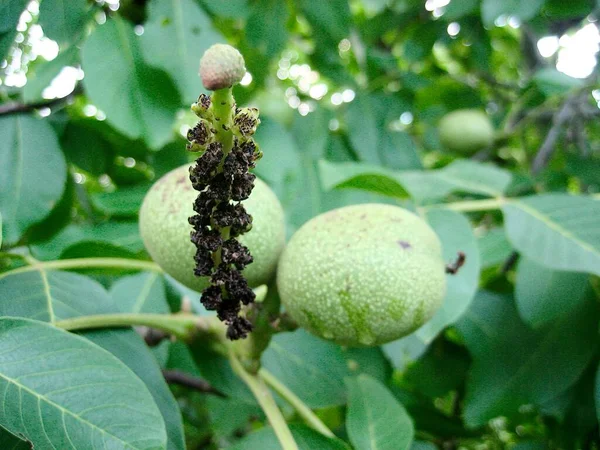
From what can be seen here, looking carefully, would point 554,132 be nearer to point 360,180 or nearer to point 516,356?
point 516,356

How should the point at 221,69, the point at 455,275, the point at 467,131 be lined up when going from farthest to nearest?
the point at 467,131 < the point at 455,275 < the point at 221,69

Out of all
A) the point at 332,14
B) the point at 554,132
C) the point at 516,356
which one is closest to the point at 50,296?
the point at 516,356

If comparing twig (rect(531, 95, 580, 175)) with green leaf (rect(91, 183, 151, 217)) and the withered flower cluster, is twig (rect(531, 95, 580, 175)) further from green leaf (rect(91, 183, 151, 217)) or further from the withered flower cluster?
the withered flower cluster

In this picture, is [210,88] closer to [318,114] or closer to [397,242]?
[397,242]

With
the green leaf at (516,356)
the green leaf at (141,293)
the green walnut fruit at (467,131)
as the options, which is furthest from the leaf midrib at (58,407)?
the green walnut fruit at (467,131)

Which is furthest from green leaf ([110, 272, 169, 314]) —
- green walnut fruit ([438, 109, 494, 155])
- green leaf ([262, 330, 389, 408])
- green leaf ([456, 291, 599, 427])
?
green walnut fruit ([438, 109, 494, 155])
